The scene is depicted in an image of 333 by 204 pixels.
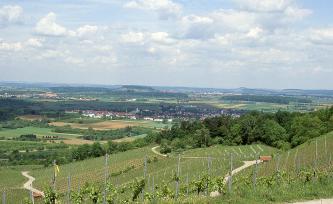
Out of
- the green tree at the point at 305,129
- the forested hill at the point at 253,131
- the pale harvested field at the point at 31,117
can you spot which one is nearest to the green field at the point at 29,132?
the pale harvested field at the point at 31,117

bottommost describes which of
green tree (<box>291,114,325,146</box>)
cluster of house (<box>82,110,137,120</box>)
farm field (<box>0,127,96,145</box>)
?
farm field (<box>0,127,96,145</box>)

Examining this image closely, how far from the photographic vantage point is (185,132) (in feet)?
340

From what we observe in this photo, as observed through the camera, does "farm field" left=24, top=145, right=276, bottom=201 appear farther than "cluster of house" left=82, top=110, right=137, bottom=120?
No

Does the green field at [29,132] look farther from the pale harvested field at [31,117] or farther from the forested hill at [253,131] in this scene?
the forested hill at [253,131]

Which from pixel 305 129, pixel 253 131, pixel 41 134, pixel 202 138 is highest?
pixel 305 129

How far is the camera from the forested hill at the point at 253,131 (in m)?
75.9

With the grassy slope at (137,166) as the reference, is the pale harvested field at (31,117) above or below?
below

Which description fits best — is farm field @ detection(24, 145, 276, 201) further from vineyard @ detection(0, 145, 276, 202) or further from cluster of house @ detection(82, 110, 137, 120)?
cluster of house @ detection(82, 110, 137, 120)

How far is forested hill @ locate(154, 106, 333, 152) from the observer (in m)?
75.9

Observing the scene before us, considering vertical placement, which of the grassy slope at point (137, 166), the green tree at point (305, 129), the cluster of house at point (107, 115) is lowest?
the cluster of house at point (107, 115)

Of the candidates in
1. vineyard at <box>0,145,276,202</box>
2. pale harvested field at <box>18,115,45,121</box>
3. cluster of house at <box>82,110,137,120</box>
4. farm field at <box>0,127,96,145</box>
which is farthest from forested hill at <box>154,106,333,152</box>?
cluster of house at <box>82,110,137,120</box>

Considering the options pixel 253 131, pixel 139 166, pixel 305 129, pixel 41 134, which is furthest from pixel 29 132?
pixel 305 129

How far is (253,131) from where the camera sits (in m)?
86.9

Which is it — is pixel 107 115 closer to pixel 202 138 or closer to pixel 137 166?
pixel 202 138
